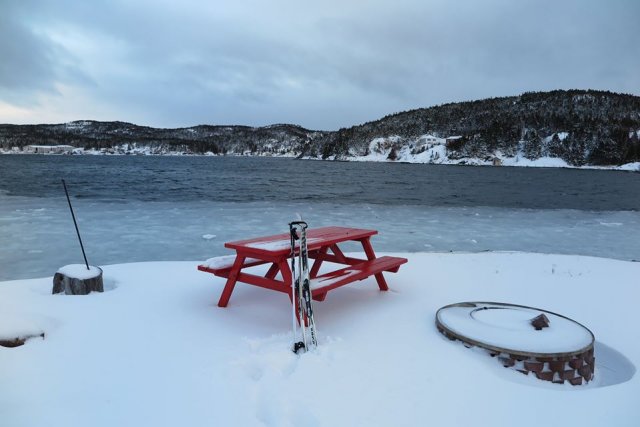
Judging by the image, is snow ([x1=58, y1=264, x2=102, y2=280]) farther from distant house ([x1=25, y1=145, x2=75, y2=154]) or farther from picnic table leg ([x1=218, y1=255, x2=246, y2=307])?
distant house ([x1=25, y1=145, x2=75, y2=154])

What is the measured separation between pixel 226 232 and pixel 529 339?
32.7 ft

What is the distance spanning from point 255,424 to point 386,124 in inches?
6604

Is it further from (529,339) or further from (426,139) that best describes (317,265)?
(426,139)

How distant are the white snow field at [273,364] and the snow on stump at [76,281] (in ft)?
0.40

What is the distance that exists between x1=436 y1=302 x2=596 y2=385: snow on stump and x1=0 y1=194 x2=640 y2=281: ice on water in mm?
5921

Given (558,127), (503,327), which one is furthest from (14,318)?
(558,127)

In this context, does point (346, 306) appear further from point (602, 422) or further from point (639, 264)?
point (639, 264)

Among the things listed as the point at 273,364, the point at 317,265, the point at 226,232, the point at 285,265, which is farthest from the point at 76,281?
the point at 226,232

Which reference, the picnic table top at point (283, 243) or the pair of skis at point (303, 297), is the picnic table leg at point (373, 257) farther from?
the pair of skis at point (303, 297)

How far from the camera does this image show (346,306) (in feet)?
17.7

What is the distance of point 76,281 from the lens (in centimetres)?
543

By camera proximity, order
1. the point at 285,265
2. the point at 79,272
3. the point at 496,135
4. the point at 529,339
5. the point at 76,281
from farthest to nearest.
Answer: the point at 496,135
the point at 79,272
the point at 76,281
the point at 285,265
the point at 529,339

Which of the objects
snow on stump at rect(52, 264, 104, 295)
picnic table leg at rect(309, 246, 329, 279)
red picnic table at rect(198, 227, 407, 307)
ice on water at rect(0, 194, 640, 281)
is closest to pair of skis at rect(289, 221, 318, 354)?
red picnic table at rect(198, 227, 407, 307)

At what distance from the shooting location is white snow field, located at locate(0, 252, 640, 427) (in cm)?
299
